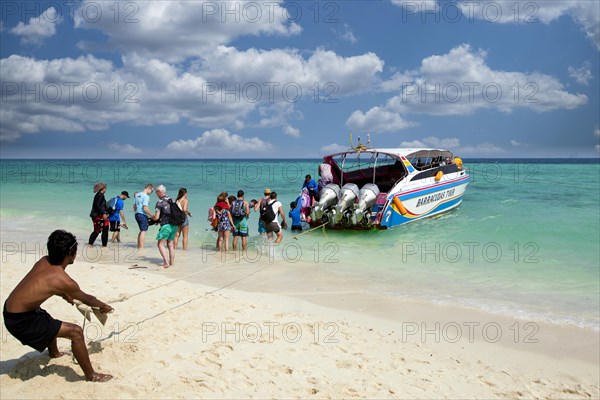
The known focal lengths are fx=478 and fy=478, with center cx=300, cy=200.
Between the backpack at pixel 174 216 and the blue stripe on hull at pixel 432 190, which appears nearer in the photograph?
the backpack at pixel 174 216

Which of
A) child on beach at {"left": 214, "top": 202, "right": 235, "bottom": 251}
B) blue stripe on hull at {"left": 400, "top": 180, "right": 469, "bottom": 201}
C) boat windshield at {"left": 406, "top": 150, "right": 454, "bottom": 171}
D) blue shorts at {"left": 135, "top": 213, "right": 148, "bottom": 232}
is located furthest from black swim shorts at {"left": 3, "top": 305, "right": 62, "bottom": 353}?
boat windshield at {"left": 406, "top": 150, "right": 454, "bottom": 171}

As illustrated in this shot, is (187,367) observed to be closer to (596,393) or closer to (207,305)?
(207,305)

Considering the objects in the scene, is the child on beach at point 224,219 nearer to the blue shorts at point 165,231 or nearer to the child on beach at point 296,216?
the blue shorts at point 165,231

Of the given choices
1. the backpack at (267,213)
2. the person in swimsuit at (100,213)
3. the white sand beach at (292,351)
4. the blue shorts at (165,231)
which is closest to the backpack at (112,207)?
the person in swimsuit at (100,213)

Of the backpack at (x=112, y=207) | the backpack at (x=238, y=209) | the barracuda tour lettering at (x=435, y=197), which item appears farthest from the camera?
the barracuda tour lettering at (x=435, y=197)

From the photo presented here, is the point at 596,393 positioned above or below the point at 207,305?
below

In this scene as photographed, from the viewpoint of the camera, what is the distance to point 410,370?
478 cm

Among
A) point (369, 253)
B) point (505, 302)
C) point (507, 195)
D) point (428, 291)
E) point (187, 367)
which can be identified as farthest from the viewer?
point (507, 195)

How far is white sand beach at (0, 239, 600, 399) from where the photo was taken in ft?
13.8

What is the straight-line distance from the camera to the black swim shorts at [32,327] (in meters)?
3.74

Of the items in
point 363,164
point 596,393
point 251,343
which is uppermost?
point 363,164

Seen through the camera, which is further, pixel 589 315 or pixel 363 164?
pixel 363 164

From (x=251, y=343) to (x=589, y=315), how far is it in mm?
5059

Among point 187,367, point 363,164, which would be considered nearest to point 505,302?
point 187,367
